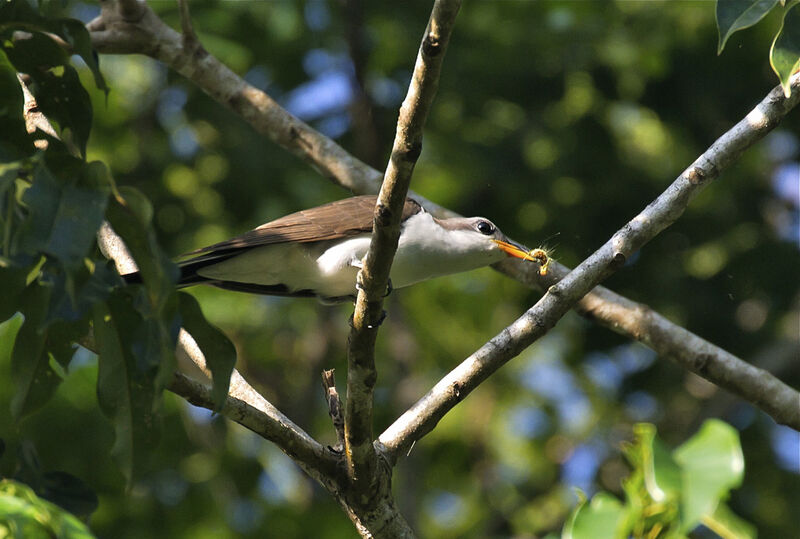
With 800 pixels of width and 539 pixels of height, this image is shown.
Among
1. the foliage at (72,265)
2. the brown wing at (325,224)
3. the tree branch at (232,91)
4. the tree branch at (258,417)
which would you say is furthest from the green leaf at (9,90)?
the tree branch at (232,91)

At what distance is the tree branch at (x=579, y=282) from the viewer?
363cm

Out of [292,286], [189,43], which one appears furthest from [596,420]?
[189,43]

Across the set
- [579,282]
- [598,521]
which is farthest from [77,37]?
[598,521]

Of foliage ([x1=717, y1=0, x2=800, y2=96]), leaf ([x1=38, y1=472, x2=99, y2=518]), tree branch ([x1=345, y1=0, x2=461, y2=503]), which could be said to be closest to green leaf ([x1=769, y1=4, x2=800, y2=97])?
foliage ([x1=717, y1=0, x2=800, y2=96])

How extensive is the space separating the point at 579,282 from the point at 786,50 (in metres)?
1.09

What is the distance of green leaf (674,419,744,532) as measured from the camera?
2.70 metres

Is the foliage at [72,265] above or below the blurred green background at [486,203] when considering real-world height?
above

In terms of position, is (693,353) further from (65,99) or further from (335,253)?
(65,99)

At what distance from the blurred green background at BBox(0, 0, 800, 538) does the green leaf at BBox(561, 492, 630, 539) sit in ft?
12.3

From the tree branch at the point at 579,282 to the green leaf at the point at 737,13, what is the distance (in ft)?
2.60

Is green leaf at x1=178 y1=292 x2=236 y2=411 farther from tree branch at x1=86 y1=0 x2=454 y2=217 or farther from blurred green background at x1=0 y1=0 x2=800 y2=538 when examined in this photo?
blurred green background at x1=0 y1=0 x2=800 y2=538

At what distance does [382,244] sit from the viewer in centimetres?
317

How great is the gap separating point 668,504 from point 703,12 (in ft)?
17.4

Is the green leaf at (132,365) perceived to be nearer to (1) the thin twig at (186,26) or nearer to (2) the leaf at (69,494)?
(2) the leaf at (69,494)
